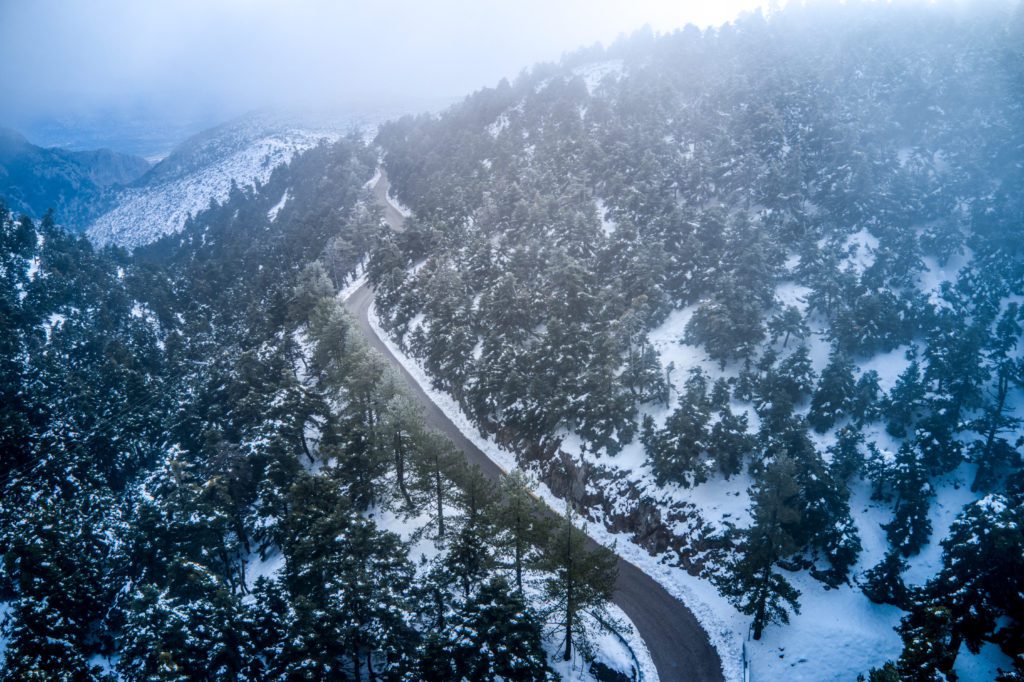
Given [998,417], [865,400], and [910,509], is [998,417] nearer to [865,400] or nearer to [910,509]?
[865,400]

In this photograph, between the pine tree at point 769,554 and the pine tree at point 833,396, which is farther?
the pine tree at point 833,396

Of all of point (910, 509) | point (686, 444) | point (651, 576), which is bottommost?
point (651, 576)

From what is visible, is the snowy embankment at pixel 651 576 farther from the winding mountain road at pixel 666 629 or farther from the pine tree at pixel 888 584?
the pine tree at pixel 888 584

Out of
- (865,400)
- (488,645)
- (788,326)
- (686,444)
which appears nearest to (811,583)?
(686,444)

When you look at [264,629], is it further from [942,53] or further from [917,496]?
[942,53]

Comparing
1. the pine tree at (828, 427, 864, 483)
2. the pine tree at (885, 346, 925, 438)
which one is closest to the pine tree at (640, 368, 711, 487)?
the pine tree at (828, 427, 864, 483)

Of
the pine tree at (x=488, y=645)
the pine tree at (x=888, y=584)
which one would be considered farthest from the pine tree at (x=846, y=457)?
the pine tree at (x=488, y=645)

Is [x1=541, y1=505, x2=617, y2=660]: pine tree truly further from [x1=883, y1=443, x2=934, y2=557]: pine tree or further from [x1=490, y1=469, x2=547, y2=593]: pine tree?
[x1=883, y1=443, x2=934, y2=557]: pine tree
